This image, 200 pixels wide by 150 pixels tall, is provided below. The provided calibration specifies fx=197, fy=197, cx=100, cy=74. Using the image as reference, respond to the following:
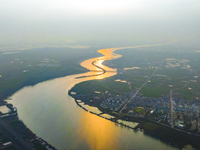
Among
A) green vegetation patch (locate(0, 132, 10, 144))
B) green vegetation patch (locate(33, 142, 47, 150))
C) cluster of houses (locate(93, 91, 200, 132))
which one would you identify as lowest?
green vegetation patch (locate(33, 142, 47, 150))

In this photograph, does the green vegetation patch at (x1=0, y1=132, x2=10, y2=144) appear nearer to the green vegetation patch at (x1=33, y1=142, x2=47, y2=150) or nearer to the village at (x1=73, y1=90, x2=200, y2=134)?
the green vegetation patch at (x1=33, y1=142, x2=47, y2=150)

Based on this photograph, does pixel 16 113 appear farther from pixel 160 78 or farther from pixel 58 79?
pixel 160 78

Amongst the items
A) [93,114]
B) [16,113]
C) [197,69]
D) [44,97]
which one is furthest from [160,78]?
[16,113]

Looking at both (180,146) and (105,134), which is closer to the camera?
(180,146)

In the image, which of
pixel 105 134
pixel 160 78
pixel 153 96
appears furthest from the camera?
pixel 160 78

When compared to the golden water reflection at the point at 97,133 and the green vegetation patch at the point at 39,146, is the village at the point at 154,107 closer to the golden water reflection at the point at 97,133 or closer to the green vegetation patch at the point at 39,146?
the golden water reflection at the point at 97,133

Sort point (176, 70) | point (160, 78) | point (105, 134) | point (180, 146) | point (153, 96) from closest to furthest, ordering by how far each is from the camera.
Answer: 1. point (180, 146)
2. point (105, 134)
3. point (153, 96)
4. point (160, 78)
5. point (176, 70)

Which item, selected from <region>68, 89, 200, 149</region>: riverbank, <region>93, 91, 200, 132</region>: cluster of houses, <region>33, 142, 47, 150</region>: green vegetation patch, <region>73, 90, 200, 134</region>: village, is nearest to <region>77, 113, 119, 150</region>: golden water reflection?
<region>68, 89, 200, 149</region>: riverbank

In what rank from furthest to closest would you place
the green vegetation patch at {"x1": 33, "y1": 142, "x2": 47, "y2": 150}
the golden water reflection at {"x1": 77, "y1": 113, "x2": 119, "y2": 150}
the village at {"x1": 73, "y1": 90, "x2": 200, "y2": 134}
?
→ the village at {"x1": 73, "y1": 90, "x2": 200, "y2": 134} < the golden water reflection at {"x1": 77, "y1": 113, "x2": 119, "y2": 150} < the green vegetation patch at {"x1": 33, "y1": 142, "x2": 47, "y2": 150}

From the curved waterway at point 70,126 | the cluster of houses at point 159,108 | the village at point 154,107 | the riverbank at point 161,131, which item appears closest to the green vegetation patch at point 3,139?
the curved waterway at point 70,126

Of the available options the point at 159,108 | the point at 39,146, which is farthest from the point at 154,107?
the point at 39,146
